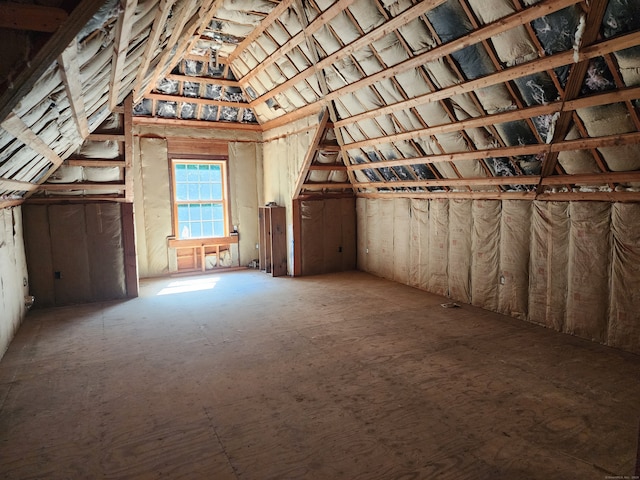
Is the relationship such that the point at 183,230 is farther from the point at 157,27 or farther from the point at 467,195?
the point at 157,27

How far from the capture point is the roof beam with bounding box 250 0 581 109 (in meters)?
3.21

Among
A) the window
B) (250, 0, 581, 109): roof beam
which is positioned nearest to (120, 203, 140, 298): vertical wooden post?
the window

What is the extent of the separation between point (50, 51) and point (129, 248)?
484 cm

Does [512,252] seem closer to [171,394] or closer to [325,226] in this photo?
[325,226]

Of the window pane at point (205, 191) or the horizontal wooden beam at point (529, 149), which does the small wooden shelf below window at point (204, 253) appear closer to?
the window pane at point (205, 191)

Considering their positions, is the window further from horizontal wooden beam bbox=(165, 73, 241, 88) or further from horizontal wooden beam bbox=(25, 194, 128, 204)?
horizontal wooden beam bbox=(25, 194, 128, 204)

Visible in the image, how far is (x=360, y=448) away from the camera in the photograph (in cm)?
257

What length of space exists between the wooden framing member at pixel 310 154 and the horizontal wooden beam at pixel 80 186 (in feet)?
9.34

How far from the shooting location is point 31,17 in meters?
1.68

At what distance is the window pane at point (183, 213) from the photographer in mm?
8042

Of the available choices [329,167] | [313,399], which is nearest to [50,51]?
[313,399]

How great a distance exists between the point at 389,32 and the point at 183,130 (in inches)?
194

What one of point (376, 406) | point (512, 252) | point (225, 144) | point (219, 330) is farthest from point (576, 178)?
point (225, 144)

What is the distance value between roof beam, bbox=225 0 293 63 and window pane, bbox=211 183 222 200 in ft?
8.01
